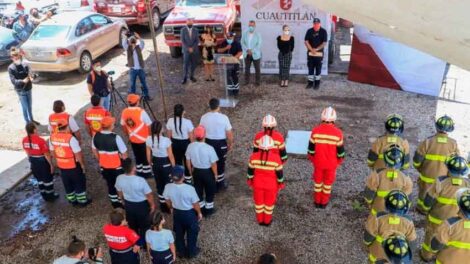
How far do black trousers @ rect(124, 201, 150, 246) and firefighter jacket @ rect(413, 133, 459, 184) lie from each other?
12.7ft

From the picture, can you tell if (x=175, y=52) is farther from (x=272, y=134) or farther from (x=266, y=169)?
(x=266, y=169)

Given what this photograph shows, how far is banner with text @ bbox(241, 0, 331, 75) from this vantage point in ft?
38.4

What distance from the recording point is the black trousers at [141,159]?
7.56 m

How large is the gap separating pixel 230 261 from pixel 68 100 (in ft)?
24.1

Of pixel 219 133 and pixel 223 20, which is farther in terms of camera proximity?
pixel 223 20

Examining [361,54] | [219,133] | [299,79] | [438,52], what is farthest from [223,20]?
[438,52]

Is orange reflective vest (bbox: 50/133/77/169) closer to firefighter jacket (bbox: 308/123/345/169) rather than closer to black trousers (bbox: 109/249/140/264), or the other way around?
black trousers (bbox: 109/249/140/264)

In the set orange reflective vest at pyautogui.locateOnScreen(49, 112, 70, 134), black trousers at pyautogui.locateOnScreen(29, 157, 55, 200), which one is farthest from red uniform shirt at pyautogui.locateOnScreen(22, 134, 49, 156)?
orange reflective vest at pyautogui.locateOnScreen(49, 112, 70, 134)

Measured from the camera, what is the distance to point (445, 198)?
5539 mm

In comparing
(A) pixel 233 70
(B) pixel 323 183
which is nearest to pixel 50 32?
(A) pixel 233 70

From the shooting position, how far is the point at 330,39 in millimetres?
12562

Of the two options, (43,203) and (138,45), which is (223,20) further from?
(43,203)

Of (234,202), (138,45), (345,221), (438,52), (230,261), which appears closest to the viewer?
(438,52)

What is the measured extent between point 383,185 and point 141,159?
406 cm
